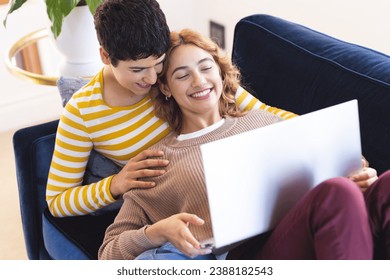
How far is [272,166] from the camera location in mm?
1159

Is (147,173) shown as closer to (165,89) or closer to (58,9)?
(165,89)

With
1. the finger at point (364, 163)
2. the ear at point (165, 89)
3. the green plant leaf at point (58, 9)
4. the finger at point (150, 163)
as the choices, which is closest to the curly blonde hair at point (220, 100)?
the ear at point (165, 89)

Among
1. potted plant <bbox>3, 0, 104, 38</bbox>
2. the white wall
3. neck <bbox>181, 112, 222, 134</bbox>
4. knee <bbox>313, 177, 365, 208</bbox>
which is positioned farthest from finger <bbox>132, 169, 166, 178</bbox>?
the white wall

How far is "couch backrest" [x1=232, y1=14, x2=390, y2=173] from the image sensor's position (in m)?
1.43

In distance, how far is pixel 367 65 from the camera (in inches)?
59.4

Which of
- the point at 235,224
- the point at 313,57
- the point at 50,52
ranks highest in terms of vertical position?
the point at 313,57

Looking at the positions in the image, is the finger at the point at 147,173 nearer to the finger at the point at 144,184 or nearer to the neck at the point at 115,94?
the finger at the point at 144,184

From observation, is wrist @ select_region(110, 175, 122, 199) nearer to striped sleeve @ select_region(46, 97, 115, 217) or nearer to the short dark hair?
striped sleeve @ select_region(46, 97, 115, 217)

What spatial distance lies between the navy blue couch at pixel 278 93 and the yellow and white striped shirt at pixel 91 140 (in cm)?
7

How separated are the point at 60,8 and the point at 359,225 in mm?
1019

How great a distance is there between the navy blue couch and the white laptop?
214 mm
